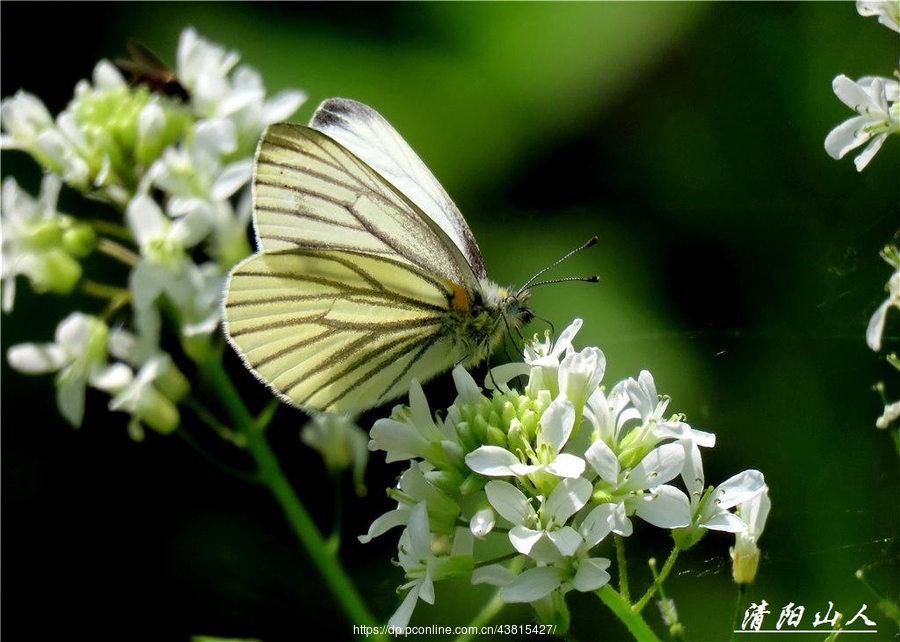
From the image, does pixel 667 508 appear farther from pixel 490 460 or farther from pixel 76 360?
pixel 76 360

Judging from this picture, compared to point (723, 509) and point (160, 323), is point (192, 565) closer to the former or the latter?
point (160, 323)

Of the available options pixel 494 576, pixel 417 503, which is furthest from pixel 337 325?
pixel 494 576

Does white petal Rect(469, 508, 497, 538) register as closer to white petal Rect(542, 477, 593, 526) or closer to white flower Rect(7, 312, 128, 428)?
white petal Rect(542, 477, 593, 526)

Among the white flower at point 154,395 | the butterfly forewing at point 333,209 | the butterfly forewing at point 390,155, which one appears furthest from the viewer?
the white flower at point 154,395

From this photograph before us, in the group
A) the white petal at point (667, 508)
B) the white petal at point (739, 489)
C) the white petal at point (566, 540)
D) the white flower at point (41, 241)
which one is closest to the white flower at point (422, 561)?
the white petal at point (566, 540)

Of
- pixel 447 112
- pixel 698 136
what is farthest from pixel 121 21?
pixel 698 136

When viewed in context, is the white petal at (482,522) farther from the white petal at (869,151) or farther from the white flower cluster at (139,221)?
the white flower cluster at (139,221)

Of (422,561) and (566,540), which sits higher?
(566,540)
